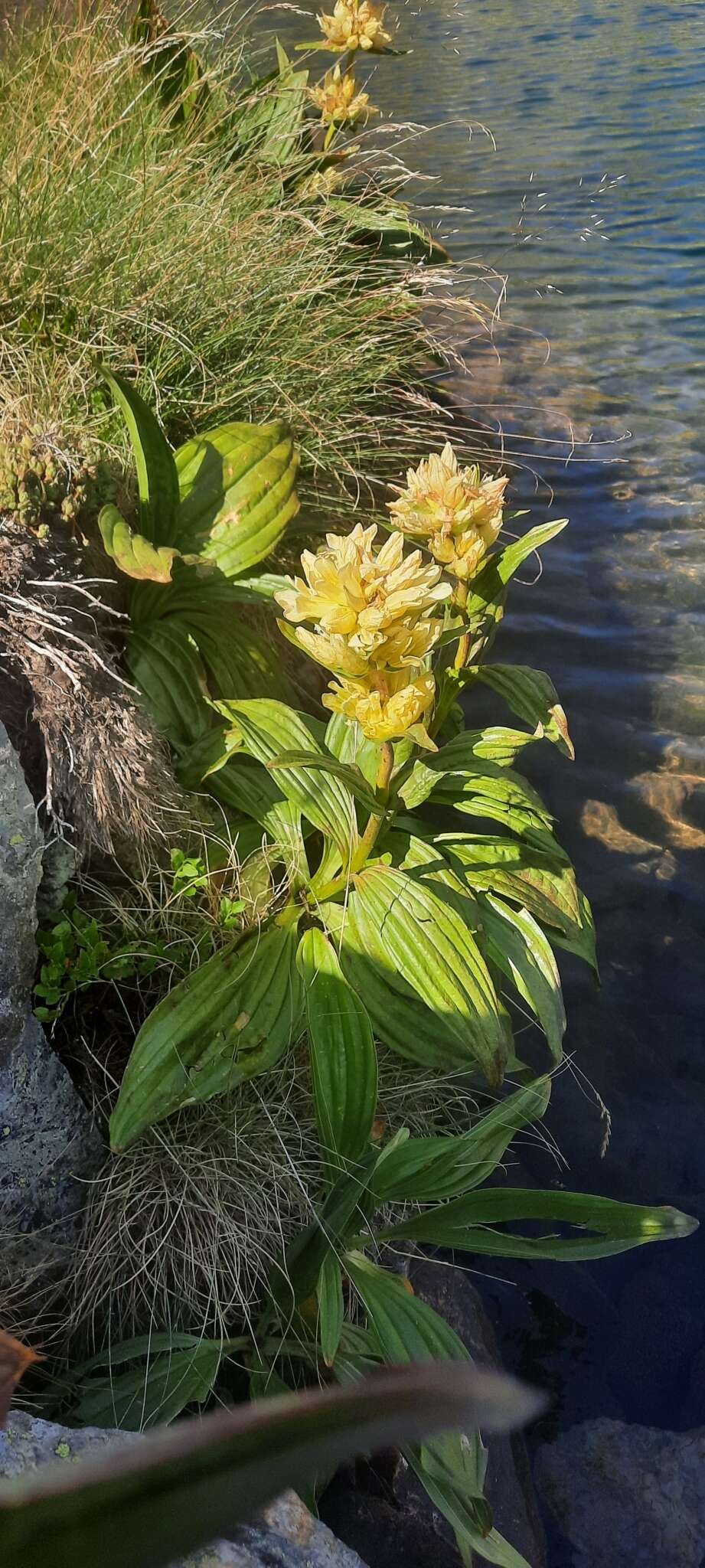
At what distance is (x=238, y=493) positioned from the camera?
8.61ft

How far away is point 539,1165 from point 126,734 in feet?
4.79

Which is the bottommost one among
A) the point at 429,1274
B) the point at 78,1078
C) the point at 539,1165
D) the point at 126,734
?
the point at 539,1165

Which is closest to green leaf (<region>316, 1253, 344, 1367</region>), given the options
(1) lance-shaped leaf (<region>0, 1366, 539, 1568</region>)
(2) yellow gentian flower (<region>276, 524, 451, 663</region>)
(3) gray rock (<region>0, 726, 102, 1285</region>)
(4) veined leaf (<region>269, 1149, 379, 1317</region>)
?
(4) veined leaf (<region>269, 1149, 379, 1317</region>)

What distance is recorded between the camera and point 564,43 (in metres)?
12.5

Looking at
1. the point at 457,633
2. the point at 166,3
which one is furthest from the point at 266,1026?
the point at 166,3

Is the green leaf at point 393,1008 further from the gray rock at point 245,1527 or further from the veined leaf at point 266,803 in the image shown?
the gray rock at point 245,1527

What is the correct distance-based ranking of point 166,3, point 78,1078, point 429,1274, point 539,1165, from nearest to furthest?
point 78,1078 → point 429,1274 → point 539,1165 → point 166,3

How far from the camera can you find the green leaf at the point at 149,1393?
171cm

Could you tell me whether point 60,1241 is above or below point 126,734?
below

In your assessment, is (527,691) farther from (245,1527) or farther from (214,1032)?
(245,1527)

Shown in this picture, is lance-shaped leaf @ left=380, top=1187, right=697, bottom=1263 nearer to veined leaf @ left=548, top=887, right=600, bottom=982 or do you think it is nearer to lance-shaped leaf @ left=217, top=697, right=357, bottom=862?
veined leaf @ left=548, top=887, right=600, bottom=982

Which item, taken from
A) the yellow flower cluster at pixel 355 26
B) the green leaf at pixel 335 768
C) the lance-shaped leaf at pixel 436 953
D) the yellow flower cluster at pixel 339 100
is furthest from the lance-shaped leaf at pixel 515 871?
the yellow flower cluster at pixel 355 26

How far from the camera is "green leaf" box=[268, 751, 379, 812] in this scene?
1910 millimetres

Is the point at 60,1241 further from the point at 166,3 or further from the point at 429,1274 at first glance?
the point at 166,3
